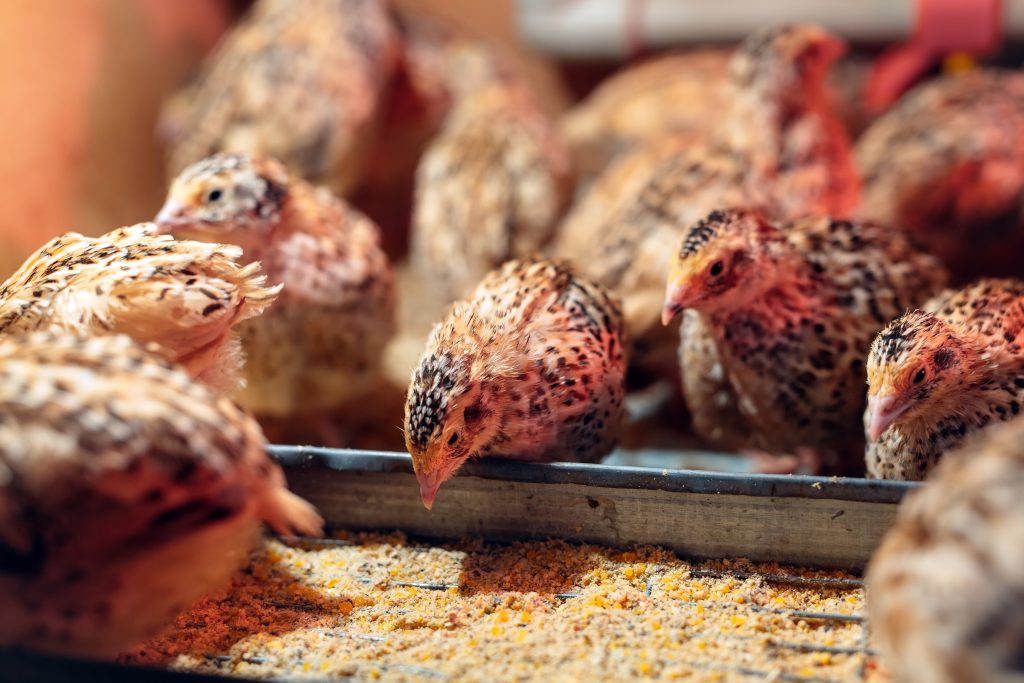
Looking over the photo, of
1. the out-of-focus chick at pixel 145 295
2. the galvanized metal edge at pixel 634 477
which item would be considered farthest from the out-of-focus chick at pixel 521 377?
the out-of-focus chick at pixel 145 295

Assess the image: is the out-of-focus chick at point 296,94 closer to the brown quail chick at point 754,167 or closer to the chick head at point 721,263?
the brown quail chick at point 754,167

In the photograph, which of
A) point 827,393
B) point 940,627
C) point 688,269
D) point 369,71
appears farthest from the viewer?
point 369,71

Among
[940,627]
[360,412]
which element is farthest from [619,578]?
[360,412]

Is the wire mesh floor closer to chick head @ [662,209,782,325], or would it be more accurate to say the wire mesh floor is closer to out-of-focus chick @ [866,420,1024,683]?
out-of-focus chick @ [866,420,1024,683]

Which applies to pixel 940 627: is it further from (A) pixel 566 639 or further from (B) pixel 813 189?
(B) pixel 813 189

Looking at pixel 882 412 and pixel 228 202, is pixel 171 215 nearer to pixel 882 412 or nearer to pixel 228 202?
pixel 228 202
